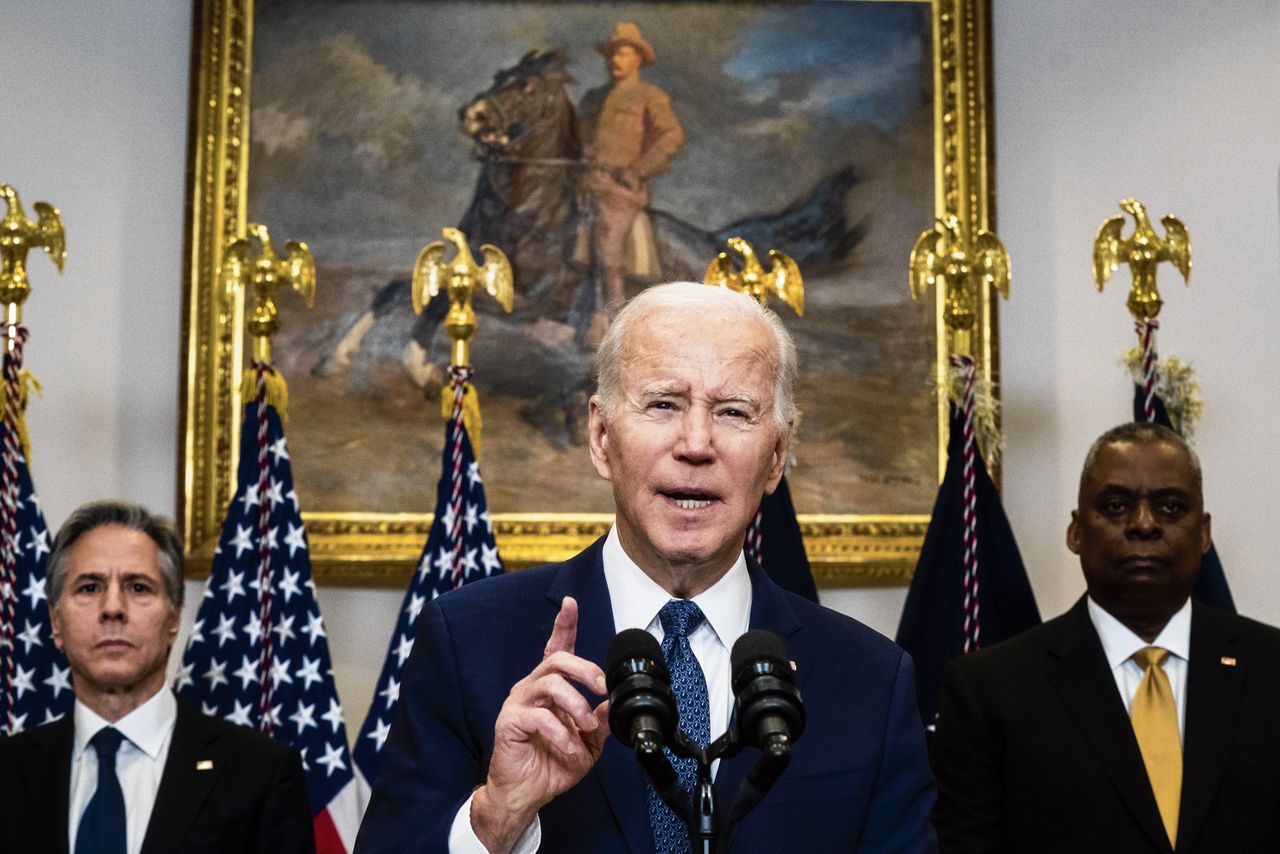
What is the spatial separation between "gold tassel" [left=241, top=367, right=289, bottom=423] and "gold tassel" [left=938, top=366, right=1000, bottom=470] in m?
2.34

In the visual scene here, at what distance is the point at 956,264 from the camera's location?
18.5 feet

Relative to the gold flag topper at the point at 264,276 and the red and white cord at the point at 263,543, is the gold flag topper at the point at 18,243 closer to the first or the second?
the gold flag topper at the point at 264,276

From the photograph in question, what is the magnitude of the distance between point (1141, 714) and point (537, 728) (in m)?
2.75

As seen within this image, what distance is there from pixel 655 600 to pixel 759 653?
1.86ft

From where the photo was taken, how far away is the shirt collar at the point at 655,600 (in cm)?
252

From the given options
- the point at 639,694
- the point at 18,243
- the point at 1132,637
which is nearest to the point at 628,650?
the point at 639,694

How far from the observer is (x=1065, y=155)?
649cm

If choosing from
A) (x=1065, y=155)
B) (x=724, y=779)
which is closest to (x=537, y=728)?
(x=724, y=779)

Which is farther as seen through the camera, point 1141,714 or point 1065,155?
point 1065,155

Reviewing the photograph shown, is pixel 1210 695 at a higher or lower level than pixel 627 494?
lower

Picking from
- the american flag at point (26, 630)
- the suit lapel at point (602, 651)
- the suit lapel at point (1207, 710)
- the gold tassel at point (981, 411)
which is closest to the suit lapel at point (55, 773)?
the american flag at point (26, 630)

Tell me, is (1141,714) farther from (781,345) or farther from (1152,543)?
(781,345)

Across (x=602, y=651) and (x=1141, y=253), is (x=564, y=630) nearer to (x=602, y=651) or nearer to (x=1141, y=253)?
(x=602, y=651)

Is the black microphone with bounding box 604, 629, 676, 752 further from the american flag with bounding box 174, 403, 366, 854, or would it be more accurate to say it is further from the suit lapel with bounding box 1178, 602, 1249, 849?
the american flag with bounding box 174, 403, 366, 854
